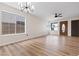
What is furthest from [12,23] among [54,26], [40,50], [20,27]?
[54,26]

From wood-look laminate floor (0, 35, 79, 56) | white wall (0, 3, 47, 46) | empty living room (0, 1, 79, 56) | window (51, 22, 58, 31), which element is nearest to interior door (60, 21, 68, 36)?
empty living room (0, 1, 79, 56)

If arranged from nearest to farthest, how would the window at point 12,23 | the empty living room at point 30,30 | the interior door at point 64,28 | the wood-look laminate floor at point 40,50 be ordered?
the wood-look laminate floor at point 40,50, the empty living room at point 30,30, the window at point 12,23, the interior door at point 64,28

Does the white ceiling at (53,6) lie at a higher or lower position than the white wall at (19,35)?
higher

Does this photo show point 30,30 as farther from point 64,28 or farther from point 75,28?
point 75,28

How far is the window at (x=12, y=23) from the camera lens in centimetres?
599

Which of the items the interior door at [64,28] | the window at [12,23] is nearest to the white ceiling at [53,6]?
the window at [12,23]

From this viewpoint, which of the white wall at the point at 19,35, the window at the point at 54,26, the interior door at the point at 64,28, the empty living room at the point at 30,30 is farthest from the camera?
the window at the point at 54,26

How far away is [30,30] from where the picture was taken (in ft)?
28.5

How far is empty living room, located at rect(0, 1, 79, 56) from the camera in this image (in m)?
4.28

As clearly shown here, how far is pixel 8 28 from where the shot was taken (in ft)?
20.9

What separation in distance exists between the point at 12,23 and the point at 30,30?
7.55 feet

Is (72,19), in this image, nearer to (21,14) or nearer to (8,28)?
(21,14)

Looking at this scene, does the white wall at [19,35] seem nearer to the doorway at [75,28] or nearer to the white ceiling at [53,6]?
the white ceiling at [53,6]

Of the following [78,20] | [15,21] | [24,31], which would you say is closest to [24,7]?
[15,21]
